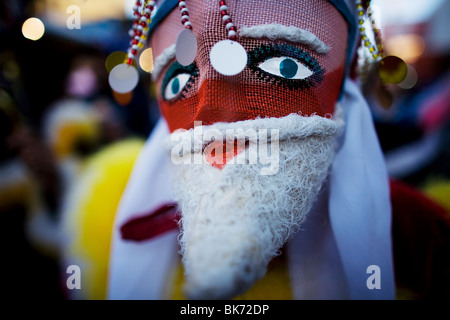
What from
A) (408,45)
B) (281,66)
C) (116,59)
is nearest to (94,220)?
(116,59)

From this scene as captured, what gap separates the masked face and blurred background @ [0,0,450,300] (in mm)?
223

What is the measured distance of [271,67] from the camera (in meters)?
0.58

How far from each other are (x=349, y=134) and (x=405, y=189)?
1.17ft

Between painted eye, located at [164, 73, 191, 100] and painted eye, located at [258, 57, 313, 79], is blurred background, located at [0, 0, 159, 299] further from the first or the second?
painted eye, located at [258, 57, 313, 79]

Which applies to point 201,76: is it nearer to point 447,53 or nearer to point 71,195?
point 71,195

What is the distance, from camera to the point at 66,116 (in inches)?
64.6

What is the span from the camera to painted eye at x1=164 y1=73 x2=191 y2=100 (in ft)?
2.08

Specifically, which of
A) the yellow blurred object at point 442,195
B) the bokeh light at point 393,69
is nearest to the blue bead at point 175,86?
the bokeh light at point 393,69

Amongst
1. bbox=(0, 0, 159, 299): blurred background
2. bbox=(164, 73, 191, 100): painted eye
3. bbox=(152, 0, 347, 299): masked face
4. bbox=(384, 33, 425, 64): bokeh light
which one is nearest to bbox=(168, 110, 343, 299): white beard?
bbox=(152, 0, 347, 299): masked face

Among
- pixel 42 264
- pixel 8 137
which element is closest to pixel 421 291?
pixel 42 264

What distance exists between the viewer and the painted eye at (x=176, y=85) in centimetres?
63

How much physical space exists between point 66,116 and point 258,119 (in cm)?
143

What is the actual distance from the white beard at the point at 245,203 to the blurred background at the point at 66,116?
329mm

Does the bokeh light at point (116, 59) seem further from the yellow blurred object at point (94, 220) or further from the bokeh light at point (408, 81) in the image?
the bokeh light at point (408, 81)
